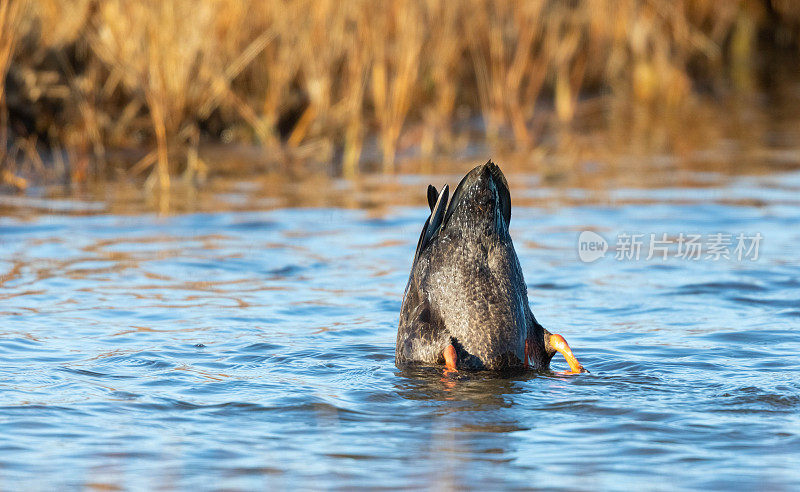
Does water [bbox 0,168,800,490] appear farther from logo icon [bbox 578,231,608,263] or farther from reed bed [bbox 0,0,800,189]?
reed bed [bbox 0,0,800,189]

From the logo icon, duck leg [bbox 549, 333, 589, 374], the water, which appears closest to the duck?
duck leg [bbox 549, 333, 589, 374]

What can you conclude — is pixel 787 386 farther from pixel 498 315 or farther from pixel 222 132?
pixel 222 132

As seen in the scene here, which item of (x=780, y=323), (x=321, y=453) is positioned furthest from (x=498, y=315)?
(x=780, y=323)

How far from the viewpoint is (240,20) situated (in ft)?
38.7

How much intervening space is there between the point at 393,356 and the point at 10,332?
1.92 metres

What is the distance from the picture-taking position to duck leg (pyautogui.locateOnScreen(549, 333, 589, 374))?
5129mm

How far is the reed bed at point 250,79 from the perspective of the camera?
10602 mm

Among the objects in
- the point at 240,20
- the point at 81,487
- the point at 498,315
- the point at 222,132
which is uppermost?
the point at 240,20

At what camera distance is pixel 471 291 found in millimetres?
5168

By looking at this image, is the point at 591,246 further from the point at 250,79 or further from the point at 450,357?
the point at 250,79

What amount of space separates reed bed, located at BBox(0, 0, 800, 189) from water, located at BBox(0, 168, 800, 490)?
1893mm

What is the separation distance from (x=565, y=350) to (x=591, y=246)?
3.19 m

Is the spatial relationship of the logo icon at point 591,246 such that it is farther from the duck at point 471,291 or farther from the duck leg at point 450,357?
the duck leg at point 450,357

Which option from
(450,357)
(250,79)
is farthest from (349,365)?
(250,79)
